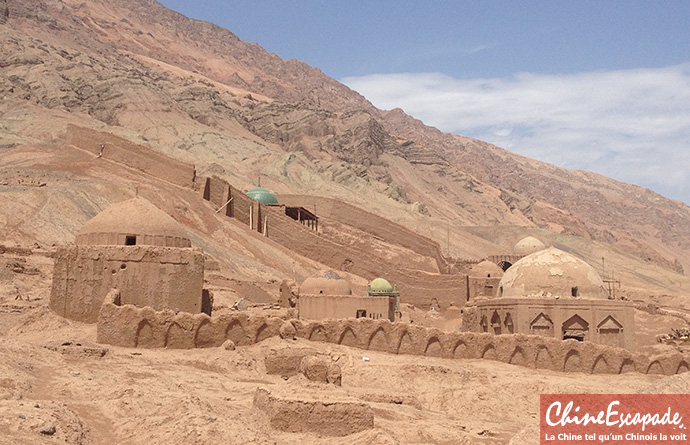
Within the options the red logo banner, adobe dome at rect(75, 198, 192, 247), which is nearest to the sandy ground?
adobe dome at rect(75, 198, 192, 247)

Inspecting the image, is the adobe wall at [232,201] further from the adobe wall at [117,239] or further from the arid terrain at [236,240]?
the adobe wall at [117,239]

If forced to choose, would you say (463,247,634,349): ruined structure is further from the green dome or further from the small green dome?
the green dome

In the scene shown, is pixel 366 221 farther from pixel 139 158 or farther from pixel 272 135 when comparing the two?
pixel 272 135

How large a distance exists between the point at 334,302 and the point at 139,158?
20.4 metres

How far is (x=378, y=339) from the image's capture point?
14156 millimetres

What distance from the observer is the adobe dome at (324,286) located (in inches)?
787

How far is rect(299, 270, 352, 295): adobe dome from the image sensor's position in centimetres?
1998

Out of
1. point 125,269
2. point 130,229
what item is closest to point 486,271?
point 130,229

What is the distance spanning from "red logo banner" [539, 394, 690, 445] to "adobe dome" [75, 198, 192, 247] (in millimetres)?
9293

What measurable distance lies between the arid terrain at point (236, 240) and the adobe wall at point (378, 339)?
0.29m

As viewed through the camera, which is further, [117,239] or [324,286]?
[324,286]

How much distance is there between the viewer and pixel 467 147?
127875 millimetres

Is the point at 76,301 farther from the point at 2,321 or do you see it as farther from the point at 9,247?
the point at 9,247

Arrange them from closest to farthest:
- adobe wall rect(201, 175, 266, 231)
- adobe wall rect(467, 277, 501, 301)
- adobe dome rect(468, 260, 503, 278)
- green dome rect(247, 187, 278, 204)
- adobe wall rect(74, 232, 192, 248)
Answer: adobe wall rect(74, 232, 192, 248) → adobe wall rect(467, 277, 501, 301) → adobe dome rect(468, 260, 503, 278) → adobe wall rect(201, 175, 266, 231) → green dome rect(247, 187, 278, 204)
